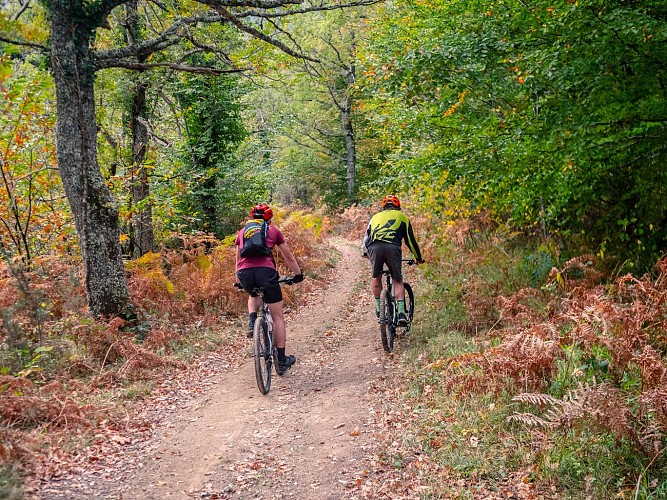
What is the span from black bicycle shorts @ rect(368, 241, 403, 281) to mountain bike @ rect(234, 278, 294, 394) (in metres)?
1.61

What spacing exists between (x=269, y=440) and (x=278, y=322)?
7.15ft

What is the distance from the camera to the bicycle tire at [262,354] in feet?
22.4

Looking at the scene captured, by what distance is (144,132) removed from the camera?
14516mm

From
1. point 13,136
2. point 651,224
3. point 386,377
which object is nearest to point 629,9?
point 651,224

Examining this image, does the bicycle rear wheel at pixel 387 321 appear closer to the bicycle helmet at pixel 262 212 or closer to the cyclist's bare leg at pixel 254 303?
the cyclist's bare leg at pixel 254 303

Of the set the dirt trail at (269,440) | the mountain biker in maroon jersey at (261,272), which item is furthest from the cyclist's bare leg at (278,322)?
the dirt trail at (269,440)

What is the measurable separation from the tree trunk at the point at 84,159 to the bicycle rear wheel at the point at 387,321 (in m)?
A: 4.41

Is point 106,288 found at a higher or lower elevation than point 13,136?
lower

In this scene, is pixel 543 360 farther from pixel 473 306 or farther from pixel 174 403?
pixel 174 403

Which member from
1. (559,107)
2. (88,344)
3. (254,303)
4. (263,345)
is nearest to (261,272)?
(254,303)

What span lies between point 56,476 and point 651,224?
304 inches

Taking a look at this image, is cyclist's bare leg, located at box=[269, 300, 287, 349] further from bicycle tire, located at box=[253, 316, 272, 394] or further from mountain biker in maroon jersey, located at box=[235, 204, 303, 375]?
bicycle tire, located at box=[253, 316, 272, 394]

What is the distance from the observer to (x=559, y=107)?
7.15 m

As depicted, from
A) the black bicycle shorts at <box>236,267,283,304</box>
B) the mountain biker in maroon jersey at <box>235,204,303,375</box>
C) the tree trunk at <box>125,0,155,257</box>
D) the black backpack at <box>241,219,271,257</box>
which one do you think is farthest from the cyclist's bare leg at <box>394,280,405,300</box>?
the tree trunk at <box>125,0,155,257</box>
